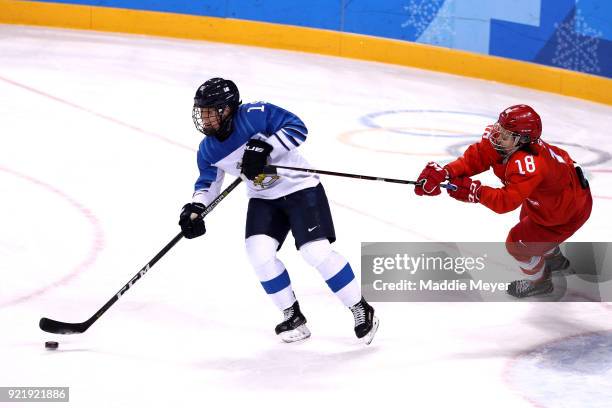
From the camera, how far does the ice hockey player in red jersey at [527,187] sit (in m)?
3.81

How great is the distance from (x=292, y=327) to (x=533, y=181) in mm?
1045

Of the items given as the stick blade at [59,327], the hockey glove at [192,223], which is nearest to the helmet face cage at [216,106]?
the hockey glove at [192,223]

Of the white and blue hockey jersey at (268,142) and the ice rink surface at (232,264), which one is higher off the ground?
the white and blue hockey jersey at (268,142)

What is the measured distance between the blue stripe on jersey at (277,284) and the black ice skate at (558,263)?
1.28 m

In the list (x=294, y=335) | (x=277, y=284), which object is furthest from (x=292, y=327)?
(x=277, y=284)

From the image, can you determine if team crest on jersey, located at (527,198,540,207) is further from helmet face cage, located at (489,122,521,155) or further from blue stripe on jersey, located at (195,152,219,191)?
blue stripe on jersey, located at (195,152,219,191)

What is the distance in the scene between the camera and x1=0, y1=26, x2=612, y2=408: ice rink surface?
336cm

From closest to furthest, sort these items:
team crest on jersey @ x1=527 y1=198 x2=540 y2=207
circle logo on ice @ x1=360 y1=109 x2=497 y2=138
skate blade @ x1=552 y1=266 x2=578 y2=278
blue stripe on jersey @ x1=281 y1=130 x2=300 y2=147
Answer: blue stripe on jersey @ x1=281 y1=130 x2=300 y2=147, team crest on jersey @ x1=527 y1=198 x2=540 y2=207, skate blade @ x1=552 y1=266 x2=578 y2=278, circle logo on ice @ x1=360 y1=109 x2=497 y2=138

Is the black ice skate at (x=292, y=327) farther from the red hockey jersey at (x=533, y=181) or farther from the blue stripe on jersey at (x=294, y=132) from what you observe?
the red hockey jersey at (x=533, y=181)

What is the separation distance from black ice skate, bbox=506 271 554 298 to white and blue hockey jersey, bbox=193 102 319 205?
1.10 m

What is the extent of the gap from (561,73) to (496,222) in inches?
169

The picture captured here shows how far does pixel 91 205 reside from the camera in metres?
5.34

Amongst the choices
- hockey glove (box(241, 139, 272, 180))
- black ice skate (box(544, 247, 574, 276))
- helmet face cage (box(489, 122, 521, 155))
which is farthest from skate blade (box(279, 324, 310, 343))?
black ice skate (box(544, 247, 574, 276))

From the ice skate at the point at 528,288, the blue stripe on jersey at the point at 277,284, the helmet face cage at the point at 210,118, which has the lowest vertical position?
the ice skate at the point at 528,288
